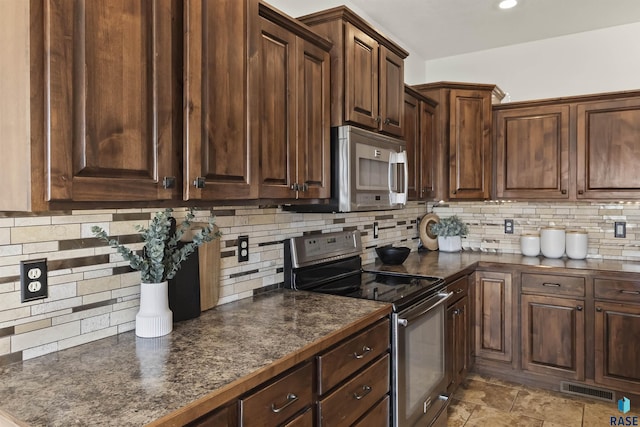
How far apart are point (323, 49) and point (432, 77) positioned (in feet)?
8.01

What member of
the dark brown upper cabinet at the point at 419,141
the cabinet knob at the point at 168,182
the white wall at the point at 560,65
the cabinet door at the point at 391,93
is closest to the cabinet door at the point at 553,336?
the dark brown upper cabinet at the point at 419,141

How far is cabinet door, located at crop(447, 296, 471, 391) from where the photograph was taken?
273 cm

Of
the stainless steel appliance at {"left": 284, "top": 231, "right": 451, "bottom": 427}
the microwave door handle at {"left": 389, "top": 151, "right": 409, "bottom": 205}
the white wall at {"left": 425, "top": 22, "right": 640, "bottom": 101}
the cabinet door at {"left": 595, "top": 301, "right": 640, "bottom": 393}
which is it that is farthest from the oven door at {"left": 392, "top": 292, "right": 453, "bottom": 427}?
the white wall at {"left": 425, "top": 22, "right": 640, "bottom": 101}

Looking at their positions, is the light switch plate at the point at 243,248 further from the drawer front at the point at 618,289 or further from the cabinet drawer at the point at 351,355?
the drawer front at the point at 618,289

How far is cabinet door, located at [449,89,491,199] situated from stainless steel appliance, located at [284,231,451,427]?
126 centimetres

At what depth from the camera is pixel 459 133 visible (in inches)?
138

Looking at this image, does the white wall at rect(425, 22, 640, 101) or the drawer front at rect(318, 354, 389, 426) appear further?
the white wall at rect(425, 22, 640, 101)

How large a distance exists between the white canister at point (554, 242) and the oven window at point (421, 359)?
58.4 inches

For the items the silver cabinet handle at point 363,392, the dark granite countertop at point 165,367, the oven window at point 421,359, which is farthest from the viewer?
the oven window at point 421,359

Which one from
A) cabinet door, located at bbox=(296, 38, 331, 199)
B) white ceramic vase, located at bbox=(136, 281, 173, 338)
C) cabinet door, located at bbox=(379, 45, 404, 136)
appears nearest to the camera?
white ceramic vase, located at bbox=(136, 281, 173, 338)

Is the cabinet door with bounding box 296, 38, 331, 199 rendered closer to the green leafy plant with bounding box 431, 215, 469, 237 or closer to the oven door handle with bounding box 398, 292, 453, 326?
the oven door handle with bounding box 398, 292, 453, 326

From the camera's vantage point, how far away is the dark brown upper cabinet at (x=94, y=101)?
38.6 inches

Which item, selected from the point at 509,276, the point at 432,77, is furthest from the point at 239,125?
the point at 432,77

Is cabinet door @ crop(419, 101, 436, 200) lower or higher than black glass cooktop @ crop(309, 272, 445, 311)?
higher
